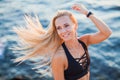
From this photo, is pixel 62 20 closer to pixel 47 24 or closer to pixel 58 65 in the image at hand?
pixel 58 65

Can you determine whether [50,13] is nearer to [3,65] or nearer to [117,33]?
[117,33]

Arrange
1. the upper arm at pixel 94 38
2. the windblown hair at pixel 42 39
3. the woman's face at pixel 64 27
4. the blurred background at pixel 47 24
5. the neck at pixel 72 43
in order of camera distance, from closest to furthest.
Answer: the woman's face at pixel 64 27
the windblown hair at pixel 42 39
the neck at pixel 72 43
the upper arm at pixel 94 38
the blurred background at pixel 47 24

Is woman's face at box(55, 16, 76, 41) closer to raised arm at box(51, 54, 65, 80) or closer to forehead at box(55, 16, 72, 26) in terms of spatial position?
forehead at box(55, 16, 72, 26)

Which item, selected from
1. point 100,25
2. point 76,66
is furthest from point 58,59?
point 100,25

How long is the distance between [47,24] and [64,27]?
210 inches

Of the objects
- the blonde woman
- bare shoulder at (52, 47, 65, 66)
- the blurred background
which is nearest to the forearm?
the blonde woman

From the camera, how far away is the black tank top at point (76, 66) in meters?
5.00

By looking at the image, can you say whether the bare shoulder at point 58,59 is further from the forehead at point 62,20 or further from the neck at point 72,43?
the forehead at point 62,20

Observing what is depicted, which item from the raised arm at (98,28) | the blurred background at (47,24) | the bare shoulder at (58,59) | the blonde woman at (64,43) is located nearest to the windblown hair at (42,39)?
the blonde woman at (64,43)

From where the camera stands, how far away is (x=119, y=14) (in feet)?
34.5

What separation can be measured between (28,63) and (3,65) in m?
0.63

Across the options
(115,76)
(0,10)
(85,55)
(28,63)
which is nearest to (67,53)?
(85,55)

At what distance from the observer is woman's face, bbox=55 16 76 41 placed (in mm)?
4801

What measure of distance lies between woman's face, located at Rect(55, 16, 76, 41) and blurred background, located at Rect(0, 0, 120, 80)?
9.49 ft
